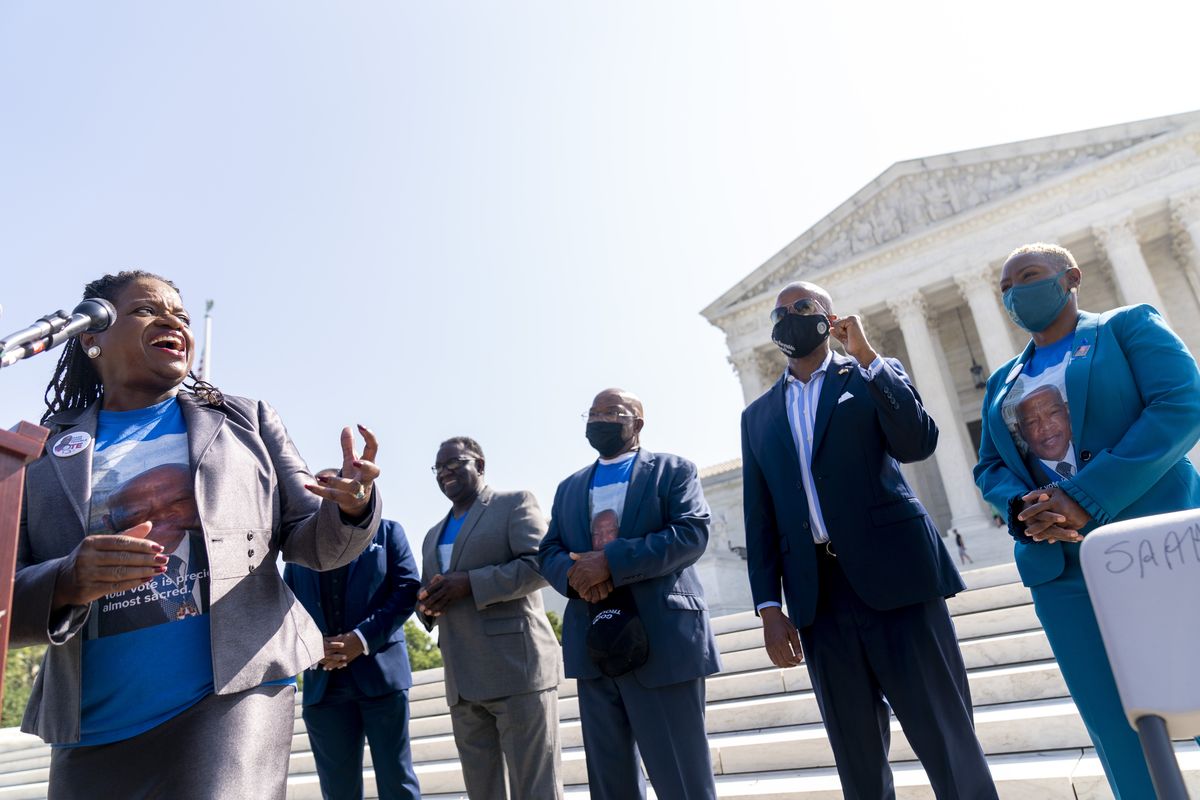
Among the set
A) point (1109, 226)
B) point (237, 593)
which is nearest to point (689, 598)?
point (237, 593)

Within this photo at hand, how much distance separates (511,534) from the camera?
515 cm

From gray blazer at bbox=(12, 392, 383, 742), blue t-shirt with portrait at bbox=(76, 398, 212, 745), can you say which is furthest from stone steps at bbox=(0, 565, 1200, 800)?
blue t-shirt with portrait at bbox=(76, 398, 212, 745)

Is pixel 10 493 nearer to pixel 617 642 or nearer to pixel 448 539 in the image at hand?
pixel 617 642

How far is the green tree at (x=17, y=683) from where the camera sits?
20703 millimetres

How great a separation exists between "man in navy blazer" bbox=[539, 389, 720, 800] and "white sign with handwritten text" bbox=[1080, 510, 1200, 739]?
2.48 m

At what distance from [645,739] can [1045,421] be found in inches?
89.8

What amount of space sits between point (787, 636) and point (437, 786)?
4.91 metres

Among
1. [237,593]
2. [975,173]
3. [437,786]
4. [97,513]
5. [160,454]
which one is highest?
[975,173]

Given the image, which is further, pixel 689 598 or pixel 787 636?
pixel 689 598

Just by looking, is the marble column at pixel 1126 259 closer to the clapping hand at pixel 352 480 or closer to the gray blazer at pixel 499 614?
the gray blazer at pixel 499 614

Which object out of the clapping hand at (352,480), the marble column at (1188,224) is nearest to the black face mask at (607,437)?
the clapping hand at (352,480)

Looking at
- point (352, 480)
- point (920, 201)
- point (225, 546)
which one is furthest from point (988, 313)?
point (225, 546)

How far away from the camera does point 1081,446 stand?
3053 millimetres

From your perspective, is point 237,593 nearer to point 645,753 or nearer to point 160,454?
point 160,454
